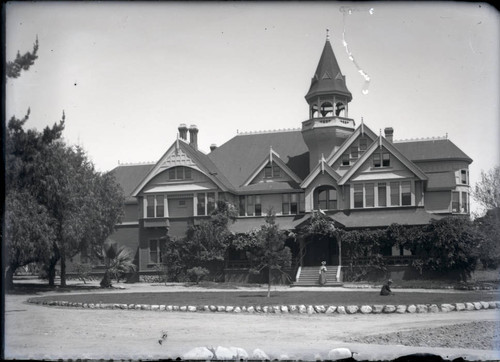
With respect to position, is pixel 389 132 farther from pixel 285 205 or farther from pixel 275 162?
pixel 285 205

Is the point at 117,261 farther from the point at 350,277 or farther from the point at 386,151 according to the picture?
the point at 386,151

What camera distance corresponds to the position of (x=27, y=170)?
28812 mm

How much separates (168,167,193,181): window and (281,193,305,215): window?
7.68 metres

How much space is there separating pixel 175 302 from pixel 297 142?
1141 inches

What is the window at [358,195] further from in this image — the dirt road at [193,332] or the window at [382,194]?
the dirt road at [193,332]

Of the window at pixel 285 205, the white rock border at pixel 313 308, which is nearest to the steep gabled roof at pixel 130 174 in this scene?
the window at pixel 285 205

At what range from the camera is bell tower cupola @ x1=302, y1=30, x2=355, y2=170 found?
4853 centimetres

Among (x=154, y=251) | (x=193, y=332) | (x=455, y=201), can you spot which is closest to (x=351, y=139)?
(x=455, y=201)

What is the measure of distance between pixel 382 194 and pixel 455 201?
19.9 feet

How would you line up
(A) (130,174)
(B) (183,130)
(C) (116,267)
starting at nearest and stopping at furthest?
1. (C) (116,267)
2. (B) (183,130)
3. (A) (130,174)

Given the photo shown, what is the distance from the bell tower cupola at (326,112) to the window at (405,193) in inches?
254

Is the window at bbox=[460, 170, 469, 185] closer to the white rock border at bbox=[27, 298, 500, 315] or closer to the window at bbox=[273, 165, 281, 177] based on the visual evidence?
the window at bbox=[273, 165, 281, 177]

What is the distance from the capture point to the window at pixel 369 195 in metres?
45.8

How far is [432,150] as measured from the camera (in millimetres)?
50094
